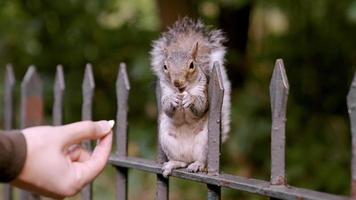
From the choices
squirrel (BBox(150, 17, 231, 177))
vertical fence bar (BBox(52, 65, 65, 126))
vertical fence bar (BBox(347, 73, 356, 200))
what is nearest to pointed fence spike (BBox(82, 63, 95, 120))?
vertical fence bar (BBox(52, 65, 65, 126))

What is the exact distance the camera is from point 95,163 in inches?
60.9

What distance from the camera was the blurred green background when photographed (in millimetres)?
3389

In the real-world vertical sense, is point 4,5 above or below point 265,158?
above

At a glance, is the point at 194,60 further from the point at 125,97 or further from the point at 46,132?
the point at 46,132

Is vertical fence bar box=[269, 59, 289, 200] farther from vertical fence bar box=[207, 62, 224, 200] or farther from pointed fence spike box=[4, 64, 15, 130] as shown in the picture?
pointed fence spike box=[4, 64, 15, 130]

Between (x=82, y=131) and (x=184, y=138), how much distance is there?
0.62 metres

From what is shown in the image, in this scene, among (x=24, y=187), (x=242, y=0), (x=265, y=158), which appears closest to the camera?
(x=24, y=187)

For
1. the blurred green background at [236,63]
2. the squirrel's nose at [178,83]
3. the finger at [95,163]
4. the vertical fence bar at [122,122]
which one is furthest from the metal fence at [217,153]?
the blurred green background at [236,63]

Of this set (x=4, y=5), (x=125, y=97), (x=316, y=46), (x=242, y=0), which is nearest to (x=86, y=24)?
(x=4, y=5)

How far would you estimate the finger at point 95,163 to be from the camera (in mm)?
1504

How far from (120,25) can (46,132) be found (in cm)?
258

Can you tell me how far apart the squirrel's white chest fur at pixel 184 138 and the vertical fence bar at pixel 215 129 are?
6.0 inches

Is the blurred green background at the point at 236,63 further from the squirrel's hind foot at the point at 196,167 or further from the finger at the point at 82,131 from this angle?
the finger at the point at 82,131

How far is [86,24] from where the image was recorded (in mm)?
3898
